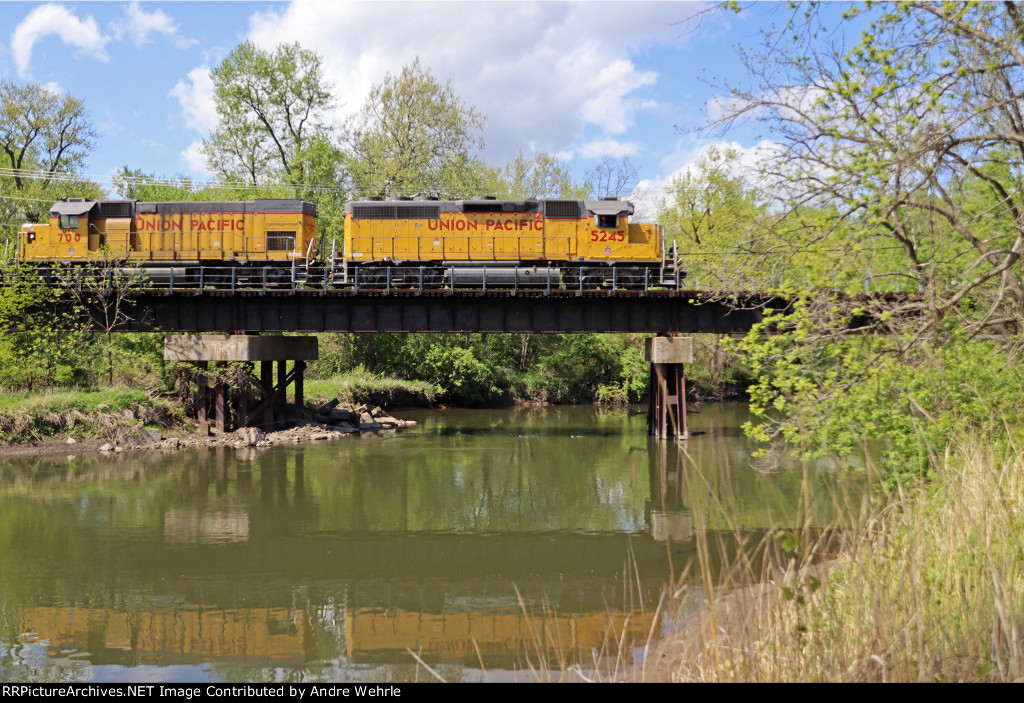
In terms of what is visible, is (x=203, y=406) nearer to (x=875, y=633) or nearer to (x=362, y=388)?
(x=362, y=388)

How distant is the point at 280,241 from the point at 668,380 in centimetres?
1545

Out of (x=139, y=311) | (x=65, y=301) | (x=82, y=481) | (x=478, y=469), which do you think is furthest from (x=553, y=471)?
(x=65, y=301)

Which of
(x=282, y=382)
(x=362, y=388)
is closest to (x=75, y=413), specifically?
(x=282, y=382)

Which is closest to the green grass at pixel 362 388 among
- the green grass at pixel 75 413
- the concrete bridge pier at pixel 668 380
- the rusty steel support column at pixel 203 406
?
the rusty steel support column at pixel 203 406

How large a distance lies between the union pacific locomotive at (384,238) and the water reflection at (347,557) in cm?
752

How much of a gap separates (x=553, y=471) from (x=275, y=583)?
34.3 ft

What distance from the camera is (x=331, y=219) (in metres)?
42.6

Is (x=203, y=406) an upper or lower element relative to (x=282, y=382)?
Result: lower

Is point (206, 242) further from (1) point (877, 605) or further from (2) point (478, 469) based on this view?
(1) point (877, 605)

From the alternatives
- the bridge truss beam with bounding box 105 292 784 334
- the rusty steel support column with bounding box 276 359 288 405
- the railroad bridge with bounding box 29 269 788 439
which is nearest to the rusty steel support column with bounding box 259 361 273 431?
the rusty steel support column with bounding box 276 359 288 405

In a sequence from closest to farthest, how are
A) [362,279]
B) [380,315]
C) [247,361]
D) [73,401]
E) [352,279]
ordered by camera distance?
[73,401] < [380,315] < [247,361] < [352,279] < [362,279]

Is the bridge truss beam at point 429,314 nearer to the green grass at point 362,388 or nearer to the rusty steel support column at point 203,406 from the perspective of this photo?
the rusty steel support column at point 203,406

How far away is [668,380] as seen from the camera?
2655 centimetres

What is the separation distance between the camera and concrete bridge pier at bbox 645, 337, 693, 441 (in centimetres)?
2480
